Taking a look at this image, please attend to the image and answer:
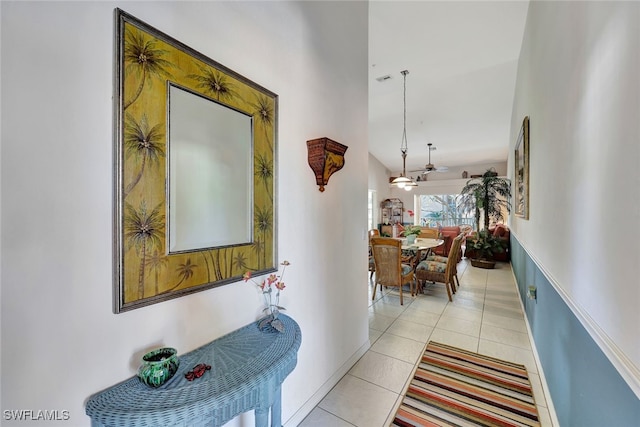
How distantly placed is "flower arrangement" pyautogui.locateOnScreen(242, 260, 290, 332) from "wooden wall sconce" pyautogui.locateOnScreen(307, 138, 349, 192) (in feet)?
2.14

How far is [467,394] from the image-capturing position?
6.36ft

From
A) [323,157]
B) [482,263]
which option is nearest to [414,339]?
[323,157]

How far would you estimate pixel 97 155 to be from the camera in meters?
0.82

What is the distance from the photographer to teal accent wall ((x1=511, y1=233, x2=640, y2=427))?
858mm

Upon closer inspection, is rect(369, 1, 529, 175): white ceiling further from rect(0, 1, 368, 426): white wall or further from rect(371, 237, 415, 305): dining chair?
rect(371, 237, 415, 305): dining chair

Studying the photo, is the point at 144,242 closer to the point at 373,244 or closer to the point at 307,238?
the point at 307,238

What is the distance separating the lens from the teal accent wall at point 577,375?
2.81 ft

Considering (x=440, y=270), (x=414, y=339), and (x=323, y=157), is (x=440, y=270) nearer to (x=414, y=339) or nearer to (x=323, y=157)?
(x=414, y=339)

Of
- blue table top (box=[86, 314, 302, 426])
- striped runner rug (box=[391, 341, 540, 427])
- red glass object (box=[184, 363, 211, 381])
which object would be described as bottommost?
striped runner rug (box=[391, 341, 540, 427])

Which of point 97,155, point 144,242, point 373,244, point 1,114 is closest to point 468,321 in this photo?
point 373,244

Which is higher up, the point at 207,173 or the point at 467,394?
the point at 207,173

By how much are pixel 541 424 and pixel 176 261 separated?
2449 mm

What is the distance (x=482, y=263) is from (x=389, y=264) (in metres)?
3.51

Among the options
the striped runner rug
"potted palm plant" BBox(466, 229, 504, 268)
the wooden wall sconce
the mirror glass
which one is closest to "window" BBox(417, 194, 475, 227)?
"potted palm plant" BBox(466, 229, 504, 268)
